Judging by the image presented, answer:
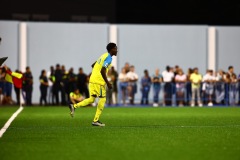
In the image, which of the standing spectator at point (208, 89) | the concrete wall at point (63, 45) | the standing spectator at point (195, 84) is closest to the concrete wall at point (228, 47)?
the standing spectator at point (208, 89)

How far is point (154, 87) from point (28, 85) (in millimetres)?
6821

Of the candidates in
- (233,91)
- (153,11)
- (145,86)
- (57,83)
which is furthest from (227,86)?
(153,11)

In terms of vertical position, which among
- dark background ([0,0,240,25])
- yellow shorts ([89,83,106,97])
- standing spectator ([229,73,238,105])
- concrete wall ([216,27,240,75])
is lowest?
standing spectator ([229,73,238,105])

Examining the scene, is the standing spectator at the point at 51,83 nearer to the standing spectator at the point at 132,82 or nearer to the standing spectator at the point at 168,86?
the standing spectator at the point at 132,82

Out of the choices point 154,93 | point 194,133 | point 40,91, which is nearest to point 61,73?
point 40,91

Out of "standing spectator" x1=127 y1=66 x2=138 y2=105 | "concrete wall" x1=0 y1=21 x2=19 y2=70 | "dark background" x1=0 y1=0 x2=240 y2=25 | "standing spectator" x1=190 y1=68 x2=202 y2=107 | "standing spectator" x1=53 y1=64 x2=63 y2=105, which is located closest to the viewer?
"standing spectator" x1=53 y1=64 x2=63 y2=105

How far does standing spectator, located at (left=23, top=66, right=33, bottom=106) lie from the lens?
3488cm

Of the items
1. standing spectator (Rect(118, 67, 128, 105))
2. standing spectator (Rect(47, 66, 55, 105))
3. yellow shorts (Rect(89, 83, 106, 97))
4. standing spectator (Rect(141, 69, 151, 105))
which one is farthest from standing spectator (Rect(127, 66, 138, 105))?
yellow shorts (Rect(89, 83, 106, 97))

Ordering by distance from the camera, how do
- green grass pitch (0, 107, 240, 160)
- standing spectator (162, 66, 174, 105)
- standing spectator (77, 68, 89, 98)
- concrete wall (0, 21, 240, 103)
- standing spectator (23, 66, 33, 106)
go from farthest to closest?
concrete wall (0, 21, 240, 103), standing spectator (162, 66, 174, 105), standing spectator (23, 66, 33, 106), standing spectator (77, 68, 89, 98), green grass pitch (0, 107, 240, 160)

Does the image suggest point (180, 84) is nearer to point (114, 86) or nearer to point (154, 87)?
point (154, 87)

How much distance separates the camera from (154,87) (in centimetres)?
3538

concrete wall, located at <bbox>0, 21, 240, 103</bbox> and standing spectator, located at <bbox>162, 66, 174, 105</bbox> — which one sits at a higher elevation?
concrete wall, located at <bbox>0, 21, 240, 103</bbox>

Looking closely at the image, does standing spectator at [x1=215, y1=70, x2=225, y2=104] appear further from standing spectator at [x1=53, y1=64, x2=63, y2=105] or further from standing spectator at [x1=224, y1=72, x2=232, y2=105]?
standing spectator at [x1=53, y1=64, x2=63, y2=105]

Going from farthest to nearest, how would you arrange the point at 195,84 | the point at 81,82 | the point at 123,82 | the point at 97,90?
the point at 123,82
the point at 195,84
the point at 81,82
the point at 97,90
